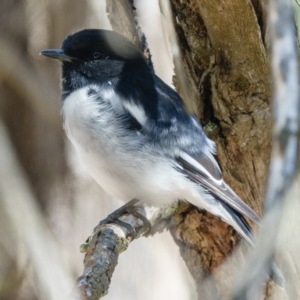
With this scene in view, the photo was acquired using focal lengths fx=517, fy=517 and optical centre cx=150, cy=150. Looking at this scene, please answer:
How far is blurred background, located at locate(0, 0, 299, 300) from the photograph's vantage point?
3.23 meters

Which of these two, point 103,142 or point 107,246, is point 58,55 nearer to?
point 103,142

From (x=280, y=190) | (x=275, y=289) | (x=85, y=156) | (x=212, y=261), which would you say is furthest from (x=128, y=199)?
(x=280, y=190)

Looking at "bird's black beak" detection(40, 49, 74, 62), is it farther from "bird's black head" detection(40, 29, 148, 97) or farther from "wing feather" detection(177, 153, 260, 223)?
"wing feather" detection(177, 153, 260, 223)

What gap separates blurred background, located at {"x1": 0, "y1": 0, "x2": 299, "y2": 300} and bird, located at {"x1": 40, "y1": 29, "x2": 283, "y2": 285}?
0.45m

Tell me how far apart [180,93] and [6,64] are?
44.3 inches

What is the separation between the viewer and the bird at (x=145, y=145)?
106 inches

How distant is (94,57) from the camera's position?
3.12m

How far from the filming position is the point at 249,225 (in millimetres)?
2801

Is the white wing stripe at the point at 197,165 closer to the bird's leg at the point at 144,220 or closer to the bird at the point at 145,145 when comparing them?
the bird at the point at 145,145

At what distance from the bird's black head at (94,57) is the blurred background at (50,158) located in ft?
1.17

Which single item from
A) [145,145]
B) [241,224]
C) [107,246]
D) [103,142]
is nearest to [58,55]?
[103,142]

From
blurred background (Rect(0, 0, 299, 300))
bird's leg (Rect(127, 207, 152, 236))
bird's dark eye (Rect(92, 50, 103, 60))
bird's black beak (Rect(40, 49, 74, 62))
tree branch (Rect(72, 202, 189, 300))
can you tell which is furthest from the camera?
blurred background (Rect(0, 0, 299, 300))

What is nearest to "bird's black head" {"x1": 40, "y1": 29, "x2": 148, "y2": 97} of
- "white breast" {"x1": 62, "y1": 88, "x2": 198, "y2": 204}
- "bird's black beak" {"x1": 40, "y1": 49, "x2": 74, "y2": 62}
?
"bird's black beak" {"x1": 40, "y1": 49, "x2": 74, "y2": 62}

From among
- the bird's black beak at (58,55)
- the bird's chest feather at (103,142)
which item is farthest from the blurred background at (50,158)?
the bird's chest feather at (103,142)
